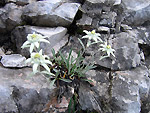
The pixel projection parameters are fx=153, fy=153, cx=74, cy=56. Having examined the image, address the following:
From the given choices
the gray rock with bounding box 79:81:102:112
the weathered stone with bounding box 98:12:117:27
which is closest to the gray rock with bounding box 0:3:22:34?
the weathered stone with bounding box 98:12:117:27

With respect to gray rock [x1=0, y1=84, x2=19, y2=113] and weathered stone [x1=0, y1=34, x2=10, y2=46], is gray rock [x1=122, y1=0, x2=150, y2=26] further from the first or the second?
gray rock [x1=0, y1=84, x2=19, y2=113]

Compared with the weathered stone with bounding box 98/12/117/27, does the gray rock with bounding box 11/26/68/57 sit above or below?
below

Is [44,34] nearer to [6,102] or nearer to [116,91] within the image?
[6,102]

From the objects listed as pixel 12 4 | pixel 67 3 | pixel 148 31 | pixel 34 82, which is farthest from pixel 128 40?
pixel 12 4

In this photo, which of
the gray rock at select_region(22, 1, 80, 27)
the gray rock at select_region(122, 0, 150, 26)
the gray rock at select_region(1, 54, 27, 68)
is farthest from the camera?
the gray rock at select_region(122, 0, 150, 26)

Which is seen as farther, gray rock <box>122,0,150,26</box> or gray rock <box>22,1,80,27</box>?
gray rock <box>122,0,150,26</box>

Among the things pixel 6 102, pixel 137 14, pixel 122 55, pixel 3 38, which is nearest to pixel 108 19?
pixel 137 14

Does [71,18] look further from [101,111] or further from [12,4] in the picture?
[101,111]
